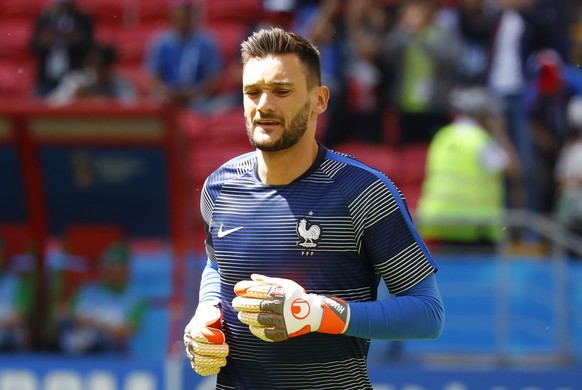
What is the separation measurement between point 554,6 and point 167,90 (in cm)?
365

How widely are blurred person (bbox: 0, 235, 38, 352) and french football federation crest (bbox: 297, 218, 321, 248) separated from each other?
16.6 ft

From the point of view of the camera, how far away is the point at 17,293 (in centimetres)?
799

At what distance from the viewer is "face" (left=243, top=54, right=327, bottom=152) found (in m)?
3.29

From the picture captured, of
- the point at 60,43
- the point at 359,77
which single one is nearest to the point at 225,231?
the point at 359,77

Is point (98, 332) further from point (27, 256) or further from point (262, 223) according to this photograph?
point (262, 223)

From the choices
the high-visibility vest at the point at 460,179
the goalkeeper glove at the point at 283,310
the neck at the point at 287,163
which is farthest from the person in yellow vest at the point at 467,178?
the goalkeeper glove at the point at 283,310

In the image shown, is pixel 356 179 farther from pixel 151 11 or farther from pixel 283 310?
pixel 151 11

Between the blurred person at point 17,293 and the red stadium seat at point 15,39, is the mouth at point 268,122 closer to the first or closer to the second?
the blurred person at point 17,293

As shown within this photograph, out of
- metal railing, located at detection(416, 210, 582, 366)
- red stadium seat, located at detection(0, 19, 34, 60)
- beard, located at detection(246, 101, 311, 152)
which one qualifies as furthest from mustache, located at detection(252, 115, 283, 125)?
red stadium seat, located at detection(0, 19, 34, 60)

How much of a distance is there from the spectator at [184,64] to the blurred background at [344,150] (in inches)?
0.6

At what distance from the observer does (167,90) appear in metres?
10.0

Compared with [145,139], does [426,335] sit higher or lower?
lower

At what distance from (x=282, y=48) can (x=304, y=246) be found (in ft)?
1.96

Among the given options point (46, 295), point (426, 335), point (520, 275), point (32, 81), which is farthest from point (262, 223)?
point (32, 81)
